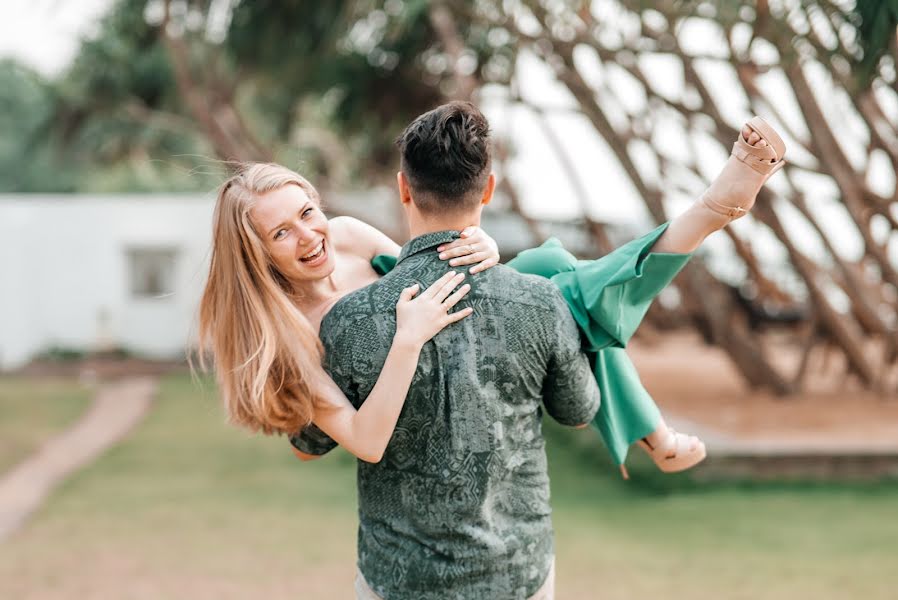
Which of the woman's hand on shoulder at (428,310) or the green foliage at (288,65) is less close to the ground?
the woman's hand on shoulder at (428,310)

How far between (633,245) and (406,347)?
0.52m

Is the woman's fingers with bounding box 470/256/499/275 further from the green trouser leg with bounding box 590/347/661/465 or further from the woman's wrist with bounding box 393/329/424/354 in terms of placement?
the green trouser leg with bounding box 590/347/661/465

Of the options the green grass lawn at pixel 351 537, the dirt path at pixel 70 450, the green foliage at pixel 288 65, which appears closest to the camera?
the green grass lawn at pixel 351 537

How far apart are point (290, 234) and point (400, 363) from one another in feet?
1.35

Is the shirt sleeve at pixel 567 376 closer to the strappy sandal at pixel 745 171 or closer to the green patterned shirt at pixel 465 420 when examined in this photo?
the green patterned shirt at pixel 465 420

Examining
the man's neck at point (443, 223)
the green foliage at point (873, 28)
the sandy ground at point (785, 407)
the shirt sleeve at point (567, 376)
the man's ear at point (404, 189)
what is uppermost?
the green foliage at point (873, 28)

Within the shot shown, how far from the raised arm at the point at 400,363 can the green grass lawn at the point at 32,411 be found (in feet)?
29.1

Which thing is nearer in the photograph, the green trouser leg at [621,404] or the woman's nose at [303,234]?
the woman's nose at [303,234]

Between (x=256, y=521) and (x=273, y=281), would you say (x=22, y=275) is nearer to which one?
(x=256, y=521)

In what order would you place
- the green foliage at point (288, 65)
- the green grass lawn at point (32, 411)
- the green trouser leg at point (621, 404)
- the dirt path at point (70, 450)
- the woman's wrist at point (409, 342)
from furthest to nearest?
the green grass lawn at point (32, 411)
the green foliage at point (288, 65)
the dirt path at point (70, 450)
the green trouser leg at point (621, 404)
the woman's wrist at point (409, 342)

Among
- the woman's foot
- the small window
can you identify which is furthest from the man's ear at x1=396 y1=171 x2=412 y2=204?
the small window

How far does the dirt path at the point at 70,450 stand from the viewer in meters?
8.23

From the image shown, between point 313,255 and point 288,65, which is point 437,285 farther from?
point 288,65

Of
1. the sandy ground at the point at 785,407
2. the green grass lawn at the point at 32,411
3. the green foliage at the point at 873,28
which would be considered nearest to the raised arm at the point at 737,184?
the green foliage at the point at 873,28
